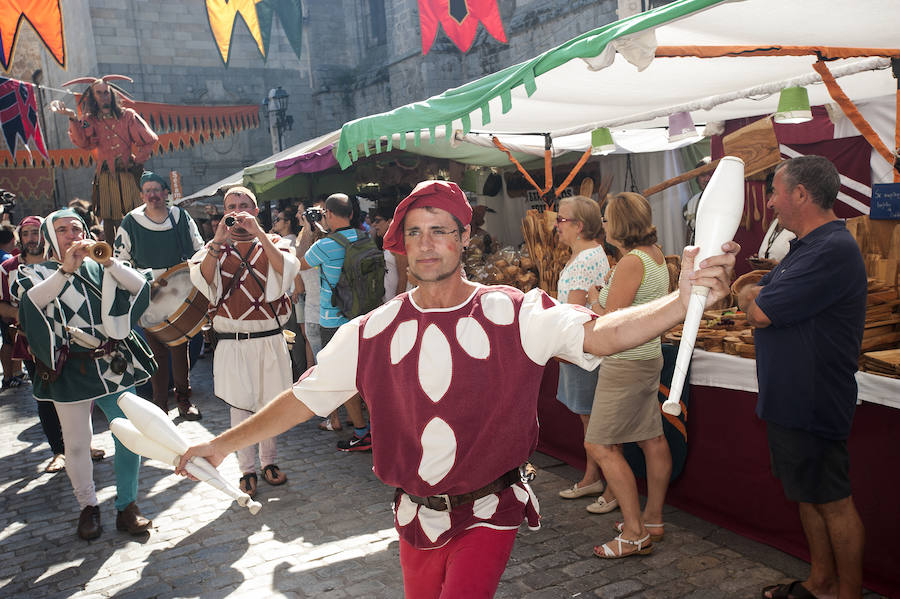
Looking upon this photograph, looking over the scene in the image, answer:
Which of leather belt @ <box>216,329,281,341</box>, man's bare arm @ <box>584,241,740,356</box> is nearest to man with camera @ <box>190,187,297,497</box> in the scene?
leather belt @ <box>216,329,281,341</box>

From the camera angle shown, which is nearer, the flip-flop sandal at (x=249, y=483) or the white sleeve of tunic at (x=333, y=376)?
the white sleeve of tunic at (x=333, y=376)

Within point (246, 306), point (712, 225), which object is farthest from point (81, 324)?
point (712, 225)

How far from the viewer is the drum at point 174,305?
237 inches

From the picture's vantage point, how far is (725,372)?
3973 mm

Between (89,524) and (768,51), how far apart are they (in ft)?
15.6

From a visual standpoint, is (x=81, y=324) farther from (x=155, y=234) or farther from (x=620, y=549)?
(x=620, y=549)

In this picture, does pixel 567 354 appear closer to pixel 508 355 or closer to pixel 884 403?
pixel 508 355

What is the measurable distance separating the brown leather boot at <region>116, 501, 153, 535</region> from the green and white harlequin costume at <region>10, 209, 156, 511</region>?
5 centimetres

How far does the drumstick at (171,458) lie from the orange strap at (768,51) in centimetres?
278

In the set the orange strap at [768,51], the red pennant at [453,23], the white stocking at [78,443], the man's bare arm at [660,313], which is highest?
the red pennant at [453,23]

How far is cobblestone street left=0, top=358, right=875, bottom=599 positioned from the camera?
362 cm

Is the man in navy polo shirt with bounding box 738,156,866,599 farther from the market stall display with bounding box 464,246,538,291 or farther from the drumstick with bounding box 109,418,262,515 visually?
the market stall display with bounding box 464,246,538,291

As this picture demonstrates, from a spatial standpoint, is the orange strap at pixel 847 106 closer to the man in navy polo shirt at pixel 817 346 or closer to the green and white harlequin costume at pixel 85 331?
the man in navy polo shirt at pixel 817 346

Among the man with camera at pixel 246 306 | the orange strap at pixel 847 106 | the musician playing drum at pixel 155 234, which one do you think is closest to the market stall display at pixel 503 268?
the man with camera at pixel 246 306
